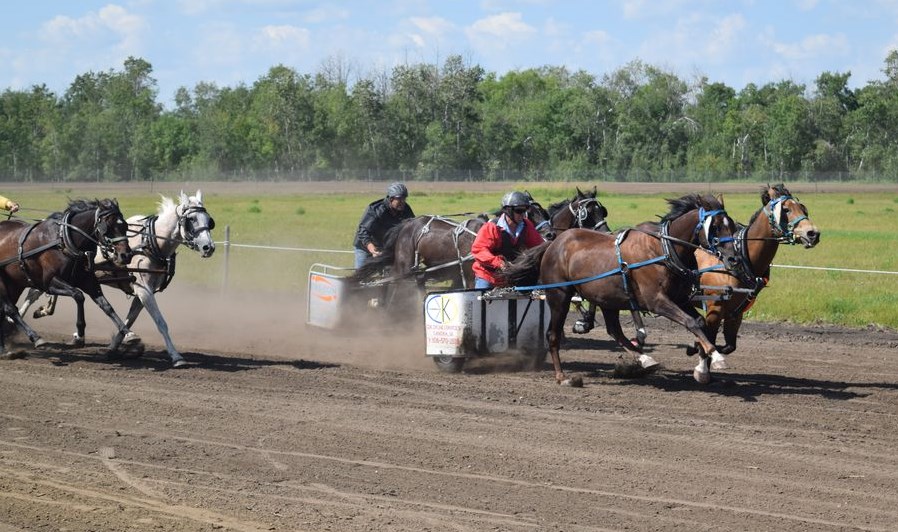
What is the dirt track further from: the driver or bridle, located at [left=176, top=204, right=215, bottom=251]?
the driver

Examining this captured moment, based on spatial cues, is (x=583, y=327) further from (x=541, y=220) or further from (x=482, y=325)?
(x=482, y=325)

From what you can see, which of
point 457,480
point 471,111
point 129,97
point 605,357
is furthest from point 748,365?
point 129,97

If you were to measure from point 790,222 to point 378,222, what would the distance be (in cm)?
661

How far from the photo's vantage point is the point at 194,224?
13.9 metres

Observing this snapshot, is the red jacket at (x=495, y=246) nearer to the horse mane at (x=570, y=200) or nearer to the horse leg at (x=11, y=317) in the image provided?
the horse mane at (x=570, y=200)

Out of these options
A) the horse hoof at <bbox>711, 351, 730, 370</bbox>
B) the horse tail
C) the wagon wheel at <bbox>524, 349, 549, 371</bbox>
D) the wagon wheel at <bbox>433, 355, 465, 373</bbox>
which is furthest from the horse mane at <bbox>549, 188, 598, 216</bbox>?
the horse hoof at <bbox>711, 351, 730, 370</bbox>

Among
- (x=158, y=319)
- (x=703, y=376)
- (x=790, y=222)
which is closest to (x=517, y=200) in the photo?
(x=703, y=376)

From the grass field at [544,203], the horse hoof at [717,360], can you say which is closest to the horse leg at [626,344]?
the horse hoof at [717,360]

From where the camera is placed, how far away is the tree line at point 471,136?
3629 inches

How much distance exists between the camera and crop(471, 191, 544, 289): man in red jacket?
1312cm

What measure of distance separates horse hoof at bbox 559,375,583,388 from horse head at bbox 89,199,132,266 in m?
5.75

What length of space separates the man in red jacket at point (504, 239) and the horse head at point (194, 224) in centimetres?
344

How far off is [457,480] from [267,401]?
3636mm

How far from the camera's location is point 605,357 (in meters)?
14.7
